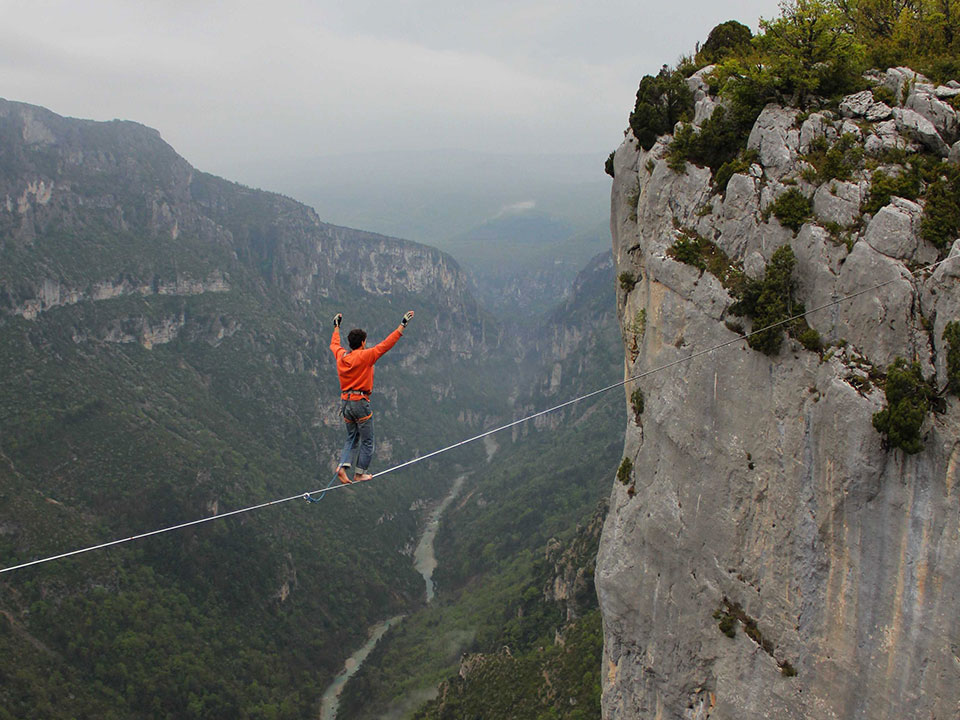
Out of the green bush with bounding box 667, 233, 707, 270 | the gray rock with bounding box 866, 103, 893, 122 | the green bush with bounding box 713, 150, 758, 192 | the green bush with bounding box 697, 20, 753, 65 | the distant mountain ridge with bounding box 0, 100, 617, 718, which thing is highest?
the green bush with bounding box 697, 20, 753, 65

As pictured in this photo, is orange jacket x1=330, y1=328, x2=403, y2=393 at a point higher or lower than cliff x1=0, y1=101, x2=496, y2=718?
higher

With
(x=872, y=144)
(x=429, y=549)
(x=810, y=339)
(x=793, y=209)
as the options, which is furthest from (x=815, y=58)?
(x=429, y=549)

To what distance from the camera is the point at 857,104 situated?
18922 mm

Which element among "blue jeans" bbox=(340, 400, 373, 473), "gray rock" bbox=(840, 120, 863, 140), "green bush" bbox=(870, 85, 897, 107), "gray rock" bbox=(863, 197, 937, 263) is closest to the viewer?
"blue jeans" bbox=(340, 400, 373, 473)

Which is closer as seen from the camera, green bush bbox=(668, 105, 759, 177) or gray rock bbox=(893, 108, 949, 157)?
gray rock bbox=(893, 108, 949, 157)

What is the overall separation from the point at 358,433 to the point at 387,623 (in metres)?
83.3

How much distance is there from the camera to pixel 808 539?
17.3 m

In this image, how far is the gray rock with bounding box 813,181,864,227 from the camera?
17219 mm

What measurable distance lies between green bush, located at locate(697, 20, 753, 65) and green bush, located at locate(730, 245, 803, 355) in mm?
10657

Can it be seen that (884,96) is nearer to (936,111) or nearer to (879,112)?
(879,112)

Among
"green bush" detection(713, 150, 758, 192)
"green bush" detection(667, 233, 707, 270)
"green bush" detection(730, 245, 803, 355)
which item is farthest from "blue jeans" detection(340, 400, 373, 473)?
"green bush" detection(713, 150, 758, 192)

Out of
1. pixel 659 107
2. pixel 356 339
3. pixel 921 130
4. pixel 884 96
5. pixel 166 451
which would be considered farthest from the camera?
pixel 166 451

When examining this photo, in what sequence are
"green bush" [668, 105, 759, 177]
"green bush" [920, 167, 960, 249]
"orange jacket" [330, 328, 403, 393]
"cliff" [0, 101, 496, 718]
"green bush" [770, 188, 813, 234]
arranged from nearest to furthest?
"orange jacket" [330, 328, 403, 393]
"green bush" [920, 167, 960, 249]
"green bush" [770, 188, 813, 234]
"green bush" [668, 105, 759, 177]
"cliff" [0, 101, 496, 718]

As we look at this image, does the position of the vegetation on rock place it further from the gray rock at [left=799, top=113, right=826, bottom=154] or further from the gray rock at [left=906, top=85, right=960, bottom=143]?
the gray rock at [left=906, top=85, right=960, bottom=143]
